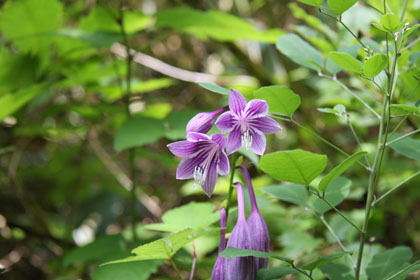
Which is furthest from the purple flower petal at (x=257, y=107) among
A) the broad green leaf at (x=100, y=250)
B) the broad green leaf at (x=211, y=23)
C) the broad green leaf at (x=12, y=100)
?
the broad green leaf at (x=12, y=100)

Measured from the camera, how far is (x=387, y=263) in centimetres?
87

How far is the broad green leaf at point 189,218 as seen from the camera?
36.0 inches

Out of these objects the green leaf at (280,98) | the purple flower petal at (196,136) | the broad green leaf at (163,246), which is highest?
the green leaf at (280,98)

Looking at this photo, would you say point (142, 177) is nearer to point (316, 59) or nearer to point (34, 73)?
point (34, 73)

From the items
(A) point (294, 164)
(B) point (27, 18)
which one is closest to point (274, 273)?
(A) point (294, 164)

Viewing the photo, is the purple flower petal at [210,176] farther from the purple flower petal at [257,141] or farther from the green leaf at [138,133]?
the green leaf at [138,133]

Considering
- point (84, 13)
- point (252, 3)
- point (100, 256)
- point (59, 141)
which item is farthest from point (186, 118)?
point (252, 3)

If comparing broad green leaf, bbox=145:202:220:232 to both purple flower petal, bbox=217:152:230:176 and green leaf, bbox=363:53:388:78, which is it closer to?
purple flower petal, bbox=217:152:230:176

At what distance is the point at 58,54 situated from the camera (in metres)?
1.62

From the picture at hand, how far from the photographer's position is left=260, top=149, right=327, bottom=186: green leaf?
686 millimetres

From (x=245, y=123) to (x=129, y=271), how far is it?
20.4 inches

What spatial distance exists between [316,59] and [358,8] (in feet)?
2.40

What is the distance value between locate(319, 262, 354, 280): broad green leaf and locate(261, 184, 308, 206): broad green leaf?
15cm

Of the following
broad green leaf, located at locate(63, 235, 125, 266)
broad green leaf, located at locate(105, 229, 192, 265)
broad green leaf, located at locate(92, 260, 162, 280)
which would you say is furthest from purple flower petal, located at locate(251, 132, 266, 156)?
broad green leaf, located at locate(63, 235, 125, 266)
